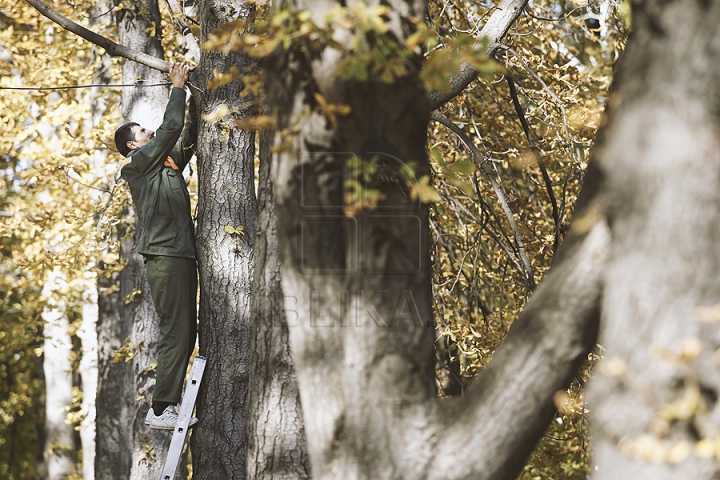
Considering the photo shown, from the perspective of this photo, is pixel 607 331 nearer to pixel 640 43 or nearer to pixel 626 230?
→ pixel 626 230

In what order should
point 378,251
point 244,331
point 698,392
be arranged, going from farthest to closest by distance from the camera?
1. point 244,331
2. point 378,251
3. point 698,392

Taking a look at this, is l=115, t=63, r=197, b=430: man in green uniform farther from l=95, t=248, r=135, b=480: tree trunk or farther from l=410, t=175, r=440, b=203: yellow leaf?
l=95, t=248, r=135, b=480: tree trunk

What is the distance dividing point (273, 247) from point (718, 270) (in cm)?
186

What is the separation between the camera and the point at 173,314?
4.49m

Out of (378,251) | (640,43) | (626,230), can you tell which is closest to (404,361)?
(378,251)

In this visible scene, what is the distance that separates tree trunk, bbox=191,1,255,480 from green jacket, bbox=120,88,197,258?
15cm

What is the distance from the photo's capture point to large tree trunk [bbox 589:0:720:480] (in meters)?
1.99

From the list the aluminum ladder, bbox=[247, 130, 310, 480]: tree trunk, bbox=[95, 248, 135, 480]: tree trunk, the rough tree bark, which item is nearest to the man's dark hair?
the aluminum ladder

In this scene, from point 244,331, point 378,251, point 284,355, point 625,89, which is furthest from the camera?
point 244,331

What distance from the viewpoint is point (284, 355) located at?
3.35 m

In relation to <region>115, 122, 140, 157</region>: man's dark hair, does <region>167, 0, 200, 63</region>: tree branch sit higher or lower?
higher

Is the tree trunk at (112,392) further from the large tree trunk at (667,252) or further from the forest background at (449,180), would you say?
the large tree trunk at (667,252)

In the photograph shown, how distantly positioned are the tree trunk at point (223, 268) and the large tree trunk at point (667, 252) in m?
2.59

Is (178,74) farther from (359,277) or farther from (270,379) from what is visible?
(359,277)
